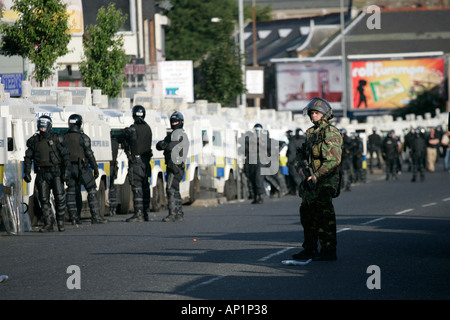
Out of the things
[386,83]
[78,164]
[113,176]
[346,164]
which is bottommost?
[346,164]

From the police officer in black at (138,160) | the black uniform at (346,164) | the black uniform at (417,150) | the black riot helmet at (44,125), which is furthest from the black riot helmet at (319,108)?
the black uniform at (417,150)

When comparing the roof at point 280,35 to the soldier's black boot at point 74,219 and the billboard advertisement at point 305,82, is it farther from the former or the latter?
the soldier's black boot at point 74,219

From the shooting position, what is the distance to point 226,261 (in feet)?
41.4

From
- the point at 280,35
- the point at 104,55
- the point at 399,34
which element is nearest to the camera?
the point at 104,55

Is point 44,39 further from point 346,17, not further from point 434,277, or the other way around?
point 346,17

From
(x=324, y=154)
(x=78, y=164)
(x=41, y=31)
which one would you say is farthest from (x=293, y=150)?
(x=324, y=154)

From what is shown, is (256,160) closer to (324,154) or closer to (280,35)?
(324,154)

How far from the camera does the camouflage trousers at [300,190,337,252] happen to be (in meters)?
12.2

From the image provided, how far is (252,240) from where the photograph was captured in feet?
50.7

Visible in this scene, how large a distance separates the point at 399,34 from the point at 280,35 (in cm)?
2068

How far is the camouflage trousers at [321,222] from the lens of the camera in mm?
12242

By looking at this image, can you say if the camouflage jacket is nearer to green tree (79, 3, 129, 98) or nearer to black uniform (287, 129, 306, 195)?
black uniform (287, 129, 306, 195)
